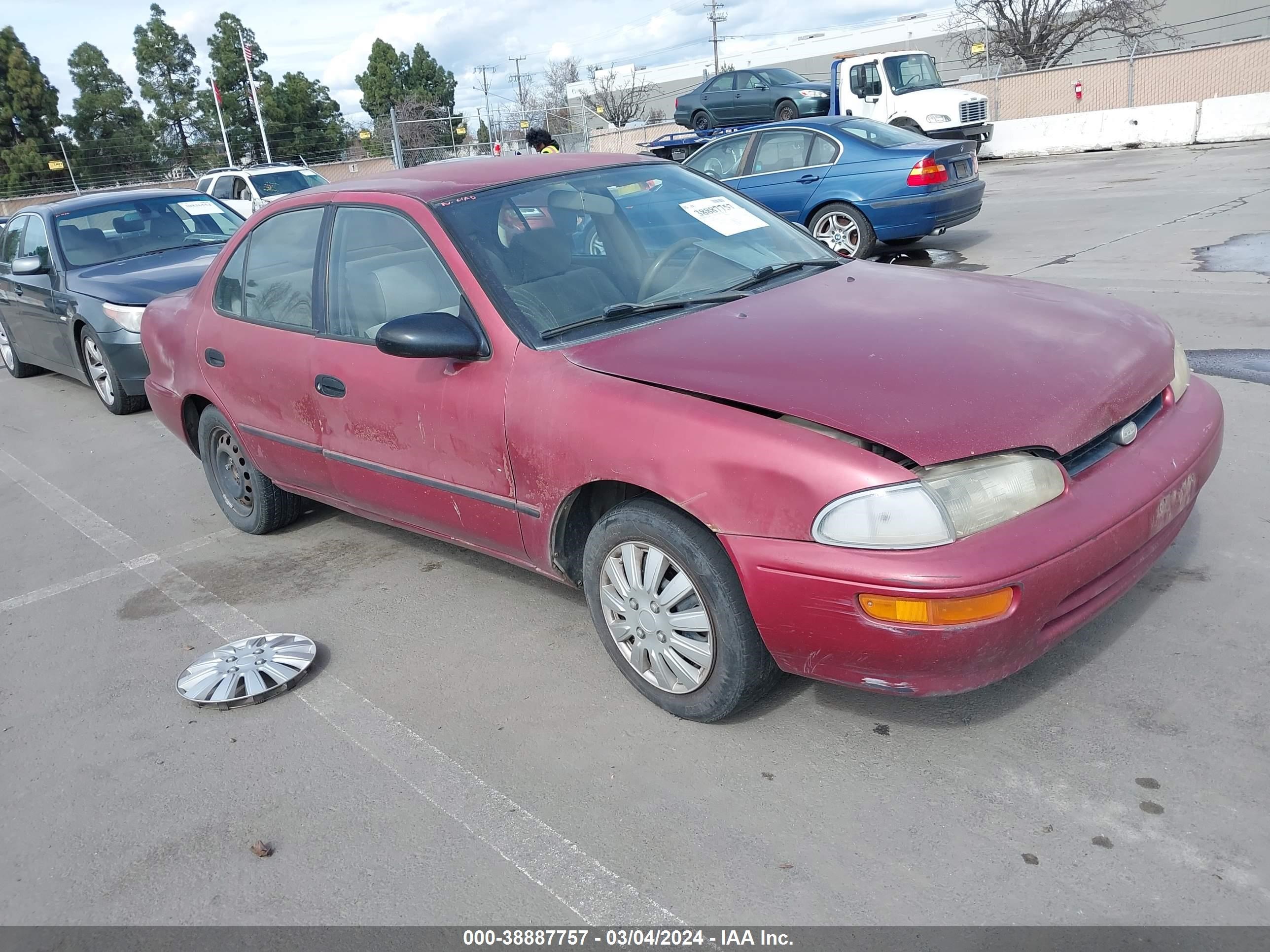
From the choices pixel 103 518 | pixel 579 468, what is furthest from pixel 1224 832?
pixel 103 518

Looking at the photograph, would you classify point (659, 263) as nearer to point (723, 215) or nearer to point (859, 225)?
point (723, 215)

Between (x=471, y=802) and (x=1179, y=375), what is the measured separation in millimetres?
2646

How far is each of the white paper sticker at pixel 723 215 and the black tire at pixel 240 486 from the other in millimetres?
2428

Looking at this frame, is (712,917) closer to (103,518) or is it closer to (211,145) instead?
(103,518)

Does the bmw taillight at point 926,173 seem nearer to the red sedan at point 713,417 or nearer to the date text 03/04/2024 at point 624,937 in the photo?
the red sedan at point 713,417

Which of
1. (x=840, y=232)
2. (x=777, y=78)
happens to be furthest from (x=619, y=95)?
(x=840, y=232)

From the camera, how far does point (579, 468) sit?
316 centimetres

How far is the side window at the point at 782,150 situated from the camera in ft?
35.3

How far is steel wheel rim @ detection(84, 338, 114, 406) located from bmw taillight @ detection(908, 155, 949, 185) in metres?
7.38

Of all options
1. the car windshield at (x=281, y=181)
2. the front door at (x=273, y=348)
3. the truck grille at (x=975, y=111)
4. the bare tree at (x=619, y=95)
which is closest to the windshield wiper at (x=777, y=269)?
the front door at (x=273, y=348)

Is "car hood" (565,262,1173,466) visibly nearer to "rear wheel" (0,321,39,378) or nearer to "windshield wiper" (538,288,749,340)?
"windshield wiper" (538,288,749,340)

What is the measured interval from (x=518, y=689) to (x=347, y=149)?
55.3m

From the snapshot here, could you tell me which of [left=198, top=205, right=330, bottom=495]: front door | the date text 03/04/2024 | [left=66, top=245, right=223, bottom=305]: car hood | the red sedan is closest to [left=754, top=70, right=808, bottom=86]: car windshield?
[left=66, top=245, right=223, bottom=305]: car hood

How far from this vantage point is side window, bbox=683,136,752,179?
11461 millimetres
